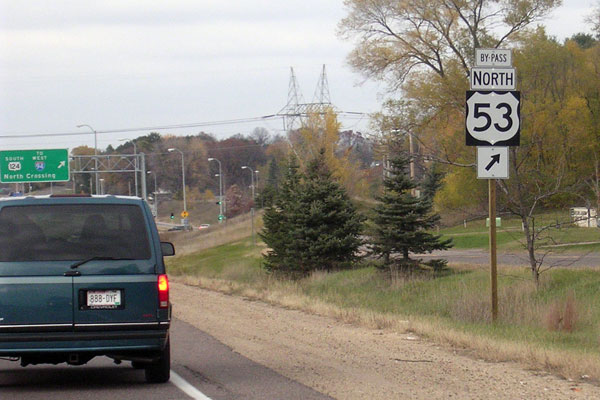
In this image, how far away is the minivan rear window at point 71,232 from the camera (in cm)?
910

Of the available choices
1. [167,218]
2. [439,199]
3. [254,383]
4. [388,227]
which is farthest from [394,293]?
[167,218]

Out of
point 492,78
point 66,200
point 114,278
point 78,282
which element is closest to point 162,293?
point 114,278

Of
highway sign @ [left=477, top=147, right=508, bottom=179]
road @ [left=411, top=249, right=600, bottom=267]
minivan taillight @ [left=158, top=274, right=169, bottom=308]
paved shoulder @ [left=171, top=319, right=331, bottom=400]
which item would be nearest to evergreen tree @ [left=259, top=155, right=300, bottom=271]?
road @ [left=411, top=249, right=600, bottom=267]

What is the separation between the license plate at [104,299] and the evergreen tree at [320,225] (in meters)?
24.8

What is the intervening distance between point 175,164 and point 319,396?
12614 centimetres

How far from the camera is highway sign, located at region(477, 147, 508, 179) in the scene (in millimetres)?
14625

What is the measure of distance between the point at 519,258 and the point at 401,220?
4.07 meters

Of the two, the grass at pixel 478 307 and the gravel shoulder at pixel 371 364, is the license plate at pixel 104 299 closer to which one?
the gravel shoulder at pixel 371 364

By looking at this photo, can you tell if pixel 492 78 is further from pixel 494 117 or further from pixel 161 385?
pixel 161 385

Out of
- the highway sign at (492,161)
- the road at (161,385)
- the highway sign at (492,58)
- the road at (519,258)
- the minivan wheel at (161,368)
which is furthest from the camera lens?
the road at (519,258)

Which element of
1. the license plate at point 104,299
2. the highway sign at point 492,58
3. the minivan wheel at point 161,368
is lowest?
the minivan wheel at point 161,368

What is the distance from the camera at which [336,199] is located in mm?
34250

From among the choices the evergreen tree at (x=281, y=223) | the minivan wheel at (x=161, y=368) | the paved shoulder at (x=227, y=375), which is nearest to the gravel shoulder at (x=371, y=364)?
the paved shoulder at (x=227, y=375)

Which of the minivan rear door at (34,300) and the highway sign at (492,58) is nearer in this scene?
the minivan rear door at (34,300)
